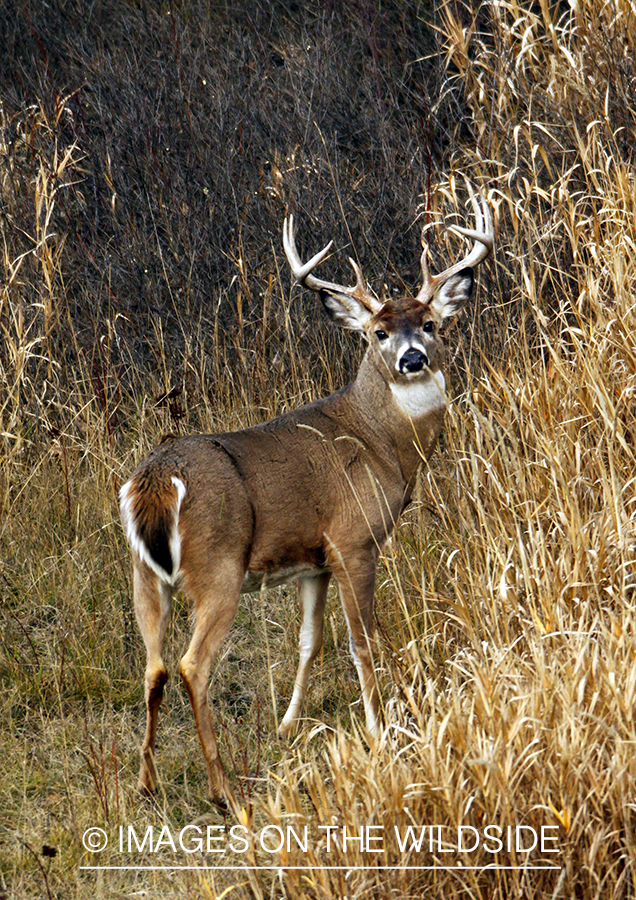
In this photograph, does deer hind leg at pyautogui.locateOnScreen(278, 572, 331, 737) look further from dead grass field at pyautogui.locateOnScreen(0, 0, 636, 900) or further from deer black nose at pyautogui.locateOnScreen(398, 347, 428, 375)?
deer black nose at pyautogui.locateOnScreen(398, 347, 428, 375)

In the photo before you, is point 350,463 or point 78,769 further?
point 350,463

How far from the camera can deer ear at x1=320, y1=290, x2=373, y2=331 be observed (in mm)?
4582

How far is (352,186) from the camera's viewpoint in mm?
7039

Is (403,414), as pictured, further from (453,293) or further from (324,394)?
(324,394)

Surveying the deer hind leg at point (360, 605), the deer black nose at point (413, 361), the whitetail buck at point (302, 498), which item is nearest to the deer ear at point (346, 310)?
the whitetail buck at point (302, 498)

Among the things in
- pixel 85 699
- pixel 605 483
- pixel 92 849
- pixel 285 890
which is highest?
pixel 605 483

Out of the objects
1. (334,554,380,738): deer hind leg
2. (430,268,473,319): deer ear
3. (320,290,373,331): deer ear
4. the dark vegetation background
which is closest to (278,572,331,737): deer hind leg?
(334,554,380,738): deer hind leg

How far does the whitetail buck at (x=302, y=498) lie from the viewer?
3.84 metres

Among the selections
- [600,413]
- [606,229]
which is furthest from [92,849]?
[606,229]

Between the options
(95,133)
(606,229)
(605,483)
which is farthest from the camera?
(95,133)

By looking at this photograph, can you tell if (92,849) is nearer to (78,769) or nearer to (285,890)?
(78,769)

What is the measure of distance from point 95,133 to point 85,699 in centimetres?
436

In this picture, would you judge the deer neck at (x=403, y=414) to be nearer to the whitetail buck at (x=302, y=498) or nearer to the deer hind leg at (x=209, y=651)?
the whitetail buck at (x=302, y=498)

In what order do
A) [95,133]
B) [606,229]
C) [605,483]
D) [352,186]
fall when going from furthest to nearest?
[95,133], [352,186], [606,229], [605,483]
